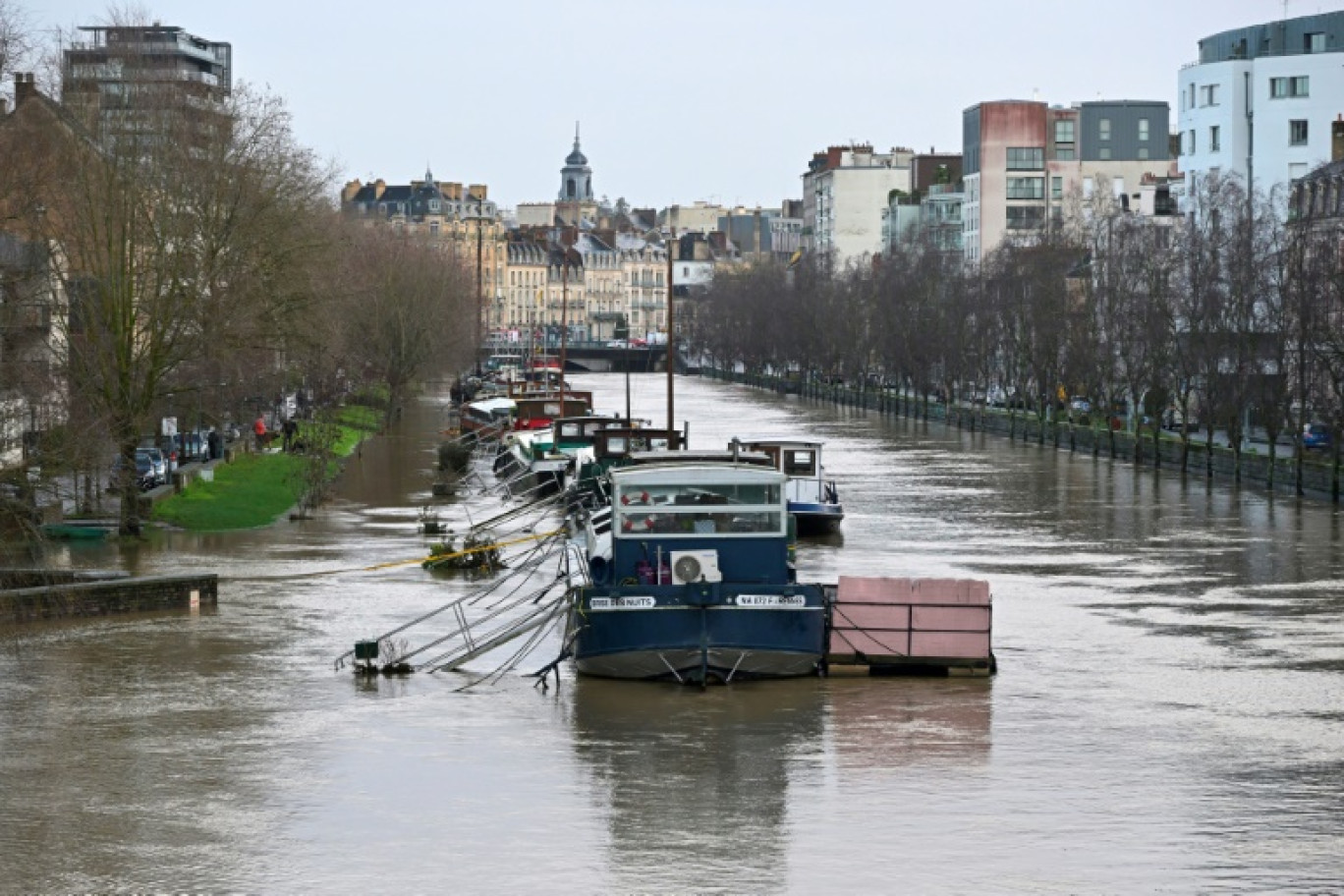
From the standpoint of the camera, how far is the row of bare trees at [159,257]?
44906 millimetres

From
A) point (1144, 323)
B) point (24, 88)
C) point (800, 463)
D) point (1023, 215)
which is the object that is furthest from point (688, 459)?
point (1023, 215)

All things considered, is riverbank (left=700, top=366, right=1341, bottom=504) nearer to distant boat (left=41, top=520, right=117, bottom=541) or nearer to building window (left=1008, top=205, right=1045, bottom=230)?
distant boat (left=41, top=520, right=117, bottom=541)

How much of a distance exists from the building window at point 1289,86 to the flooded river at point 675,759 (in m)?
65.5

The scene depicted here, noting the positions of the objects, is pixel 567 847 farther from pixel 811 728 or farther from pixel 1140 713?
pixel 1140 713

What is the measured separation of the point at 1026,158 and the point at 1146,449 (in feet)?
308

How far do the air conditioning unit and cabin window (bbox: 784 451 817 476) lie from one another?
2609 centimetres

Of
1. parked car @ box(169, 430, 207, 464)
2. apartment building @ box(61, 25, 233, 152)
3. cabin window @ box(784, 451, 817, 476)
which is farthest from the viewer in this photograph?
parked car @ box(169, 430, 207, 464)

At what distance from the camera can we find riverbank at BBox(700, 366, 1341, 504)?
219 feet

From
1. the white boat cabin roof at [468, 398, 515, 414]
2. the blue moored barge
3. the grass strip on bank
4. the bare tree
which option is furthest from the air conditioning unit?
the bare tree

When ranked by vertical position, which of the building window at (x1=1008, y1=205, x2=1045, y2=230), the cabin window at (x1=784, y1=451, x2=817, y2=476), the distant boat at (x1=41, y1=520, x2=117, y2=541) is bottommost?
the distant boat at (x1=41, y1=520, x2=117, y2=541)

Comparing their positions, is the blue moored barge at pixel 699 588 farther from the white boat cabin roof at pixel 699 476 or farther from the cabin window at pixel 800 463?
the cabin window at pixel 800 463

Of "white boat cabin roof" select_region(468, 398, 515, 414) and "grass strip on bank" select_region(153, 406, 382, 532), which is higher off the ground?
"white boat cabin roof" select_region(468, 398, 515, 414)

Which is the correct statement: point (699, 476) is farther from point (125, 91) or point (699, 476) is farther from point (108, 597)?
point (125, 91)

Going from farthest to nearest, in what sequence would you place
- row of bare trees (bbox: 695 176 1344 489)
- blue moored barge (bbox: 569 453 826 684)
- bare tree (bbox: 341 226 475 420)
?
bare tree (bbox: 341 226 475 420) < row of bare trees (bbox: 695 176 1344 489) < blue moored barge (bbox: 569 453 826 684)
